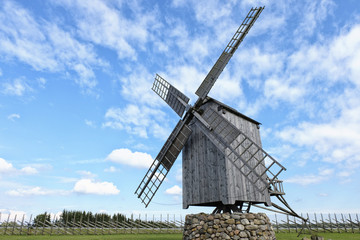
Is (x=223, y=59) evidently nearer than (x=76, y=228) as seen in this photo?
Yes

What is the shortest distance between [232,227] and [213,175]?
242 centimetres

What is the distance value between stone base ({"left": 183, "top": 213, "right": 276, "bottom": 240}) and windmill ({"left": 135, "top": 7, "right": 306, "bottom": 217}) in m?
0.71

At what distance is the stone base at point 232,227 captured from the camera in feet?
33.7

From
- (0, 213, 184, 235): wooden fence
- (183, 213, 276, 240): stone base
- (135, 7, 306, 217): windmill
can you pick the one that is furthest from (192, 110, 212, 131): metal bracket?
(0, 213, 184, 235): wooden fence

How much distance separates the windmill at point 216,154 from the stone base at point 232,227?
71 cm

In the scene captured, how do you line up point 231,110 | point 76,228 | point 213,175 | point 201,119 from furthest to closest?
point 76,228 → point 231,110 → point 201,119 → point 213,175

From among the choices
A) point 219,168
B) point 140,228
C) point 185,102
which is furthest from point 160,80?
point 140,228

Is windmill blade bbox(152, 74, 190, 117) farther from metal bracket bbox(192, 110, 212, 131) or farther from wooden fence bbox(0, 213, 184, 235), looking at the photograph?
wooden fence bbox(0, 213, 184, 235)

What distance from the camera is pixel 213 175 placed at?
11.8 meters

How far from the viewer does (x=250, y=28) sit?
12.9 metres

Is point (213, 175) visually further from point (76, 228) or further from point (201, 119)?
point (76, 228)

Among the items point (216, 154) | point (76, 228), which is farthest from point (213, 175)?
point (76, 228)

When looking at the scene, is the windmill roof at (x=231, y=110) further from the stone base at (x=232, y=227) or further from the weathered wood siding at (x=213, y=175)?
the stone base at (x=232, y=227)

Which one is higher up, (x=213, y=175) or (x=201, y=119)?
(x=201, y=119)
